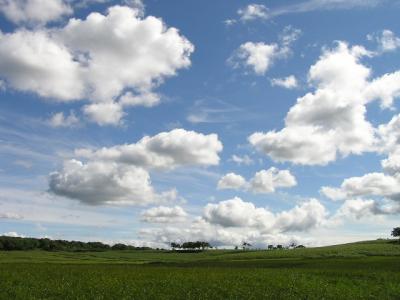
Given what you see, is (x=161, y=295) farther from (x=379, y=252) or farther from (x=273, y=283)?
(x=379, y=252)

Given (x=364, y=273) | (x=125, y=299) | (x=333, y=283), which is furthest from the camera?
(x=364, y=273)

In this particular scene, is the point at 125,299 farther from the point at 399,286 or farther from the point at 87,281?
the point at 399,286

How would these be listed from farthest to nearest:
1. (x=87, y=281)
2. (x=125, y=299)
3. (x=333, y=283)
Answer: (x=333, y=283) < (x=87, y=281) < (x=125, y=299)

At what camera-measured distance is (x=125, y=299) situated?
36.9m

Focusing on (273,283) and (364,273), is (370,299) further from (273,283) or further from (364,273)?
(364,273)

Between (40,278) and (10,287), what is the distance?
7.56m

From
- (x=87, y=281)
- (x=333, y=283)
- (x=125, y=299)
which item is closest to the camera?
(x=125, y=299)

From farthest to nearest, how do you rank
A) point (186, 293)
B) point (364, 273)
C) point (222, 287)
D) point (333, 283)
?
1. point (364, 273)
2. point (333, 283)
3. point (222, 287)
4. point (186, 293)

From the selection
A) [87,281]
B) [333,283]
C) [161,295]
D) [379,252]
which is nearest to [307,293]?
[333,283]

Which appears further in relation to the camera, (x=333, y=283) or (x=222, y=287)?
(x=333, y=283)

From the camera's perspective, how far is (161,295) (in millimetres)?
39156

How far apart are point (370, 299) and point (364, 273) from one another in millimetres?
15803

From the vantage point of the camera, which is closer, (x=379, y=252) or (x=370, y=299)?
(x=370, y=299)

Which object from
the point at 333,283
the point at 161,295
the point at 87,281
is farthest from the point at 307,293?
the point at 87,281
